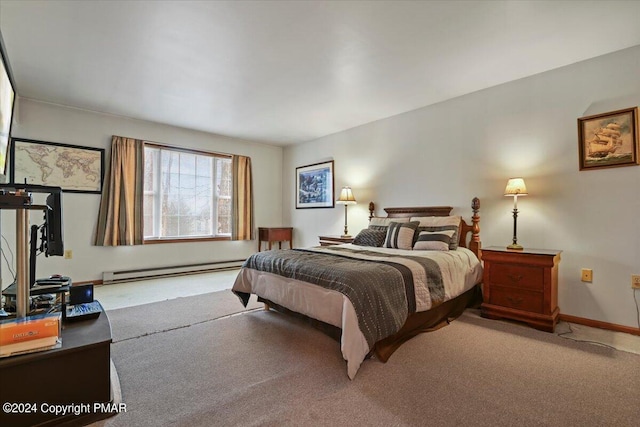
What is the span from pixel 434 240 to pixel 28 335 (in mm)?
3168

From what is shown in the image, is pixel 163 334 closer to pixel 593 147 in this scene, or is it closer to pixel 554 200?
pixel 554 200

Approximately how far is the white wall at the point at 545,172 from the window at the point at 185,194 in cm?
311

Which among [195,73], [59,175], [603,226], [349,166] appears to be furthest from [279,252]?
[59,175]

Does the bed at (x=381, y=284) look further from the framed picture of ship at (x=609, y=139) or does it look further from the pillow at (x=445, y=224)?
the framed picture of ship at (x=609, y=139)

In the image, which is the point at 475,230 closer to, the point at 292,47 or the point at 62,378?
the point at 292,47

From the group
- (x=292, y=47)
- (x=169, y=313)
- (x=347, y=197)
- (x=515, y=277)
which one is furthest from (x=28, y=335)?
(x=347, y=197)

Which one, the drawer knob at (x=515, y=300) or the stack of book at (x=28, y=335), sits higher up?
the stack of book at (x=28, y=335)

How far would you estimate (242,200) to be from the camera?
577cm

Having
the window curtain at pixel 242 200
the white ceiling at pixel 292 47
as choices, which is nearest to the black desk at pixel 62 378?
the white ceiling at pixel 292 47

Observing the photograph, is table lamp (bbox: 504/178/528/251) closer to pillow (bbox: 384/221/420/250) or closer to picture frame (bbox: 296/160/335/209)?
pillow (bbox: 384/221/420/250)

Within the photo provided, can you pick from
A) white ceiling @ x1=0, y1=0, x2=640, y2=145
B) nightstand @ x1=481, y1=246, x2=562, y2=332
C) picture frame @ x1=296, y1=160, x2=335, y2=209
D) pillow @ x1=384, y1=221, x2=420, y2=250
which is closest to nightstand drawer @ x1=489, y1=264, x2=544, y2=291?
nightstand @ x1=481, y1=246, x2=562, y2=332

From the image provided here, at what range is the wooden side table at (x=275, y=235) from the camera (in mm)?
5820

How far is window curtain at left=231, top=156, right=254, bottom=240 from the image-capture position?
5.69m

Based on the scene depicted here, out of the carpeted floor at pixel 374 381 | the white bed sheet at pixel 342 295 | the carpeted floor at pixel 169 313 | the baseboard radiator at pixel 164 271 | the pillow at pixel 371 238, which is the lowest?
the carpeted floor at pixel 374 381
